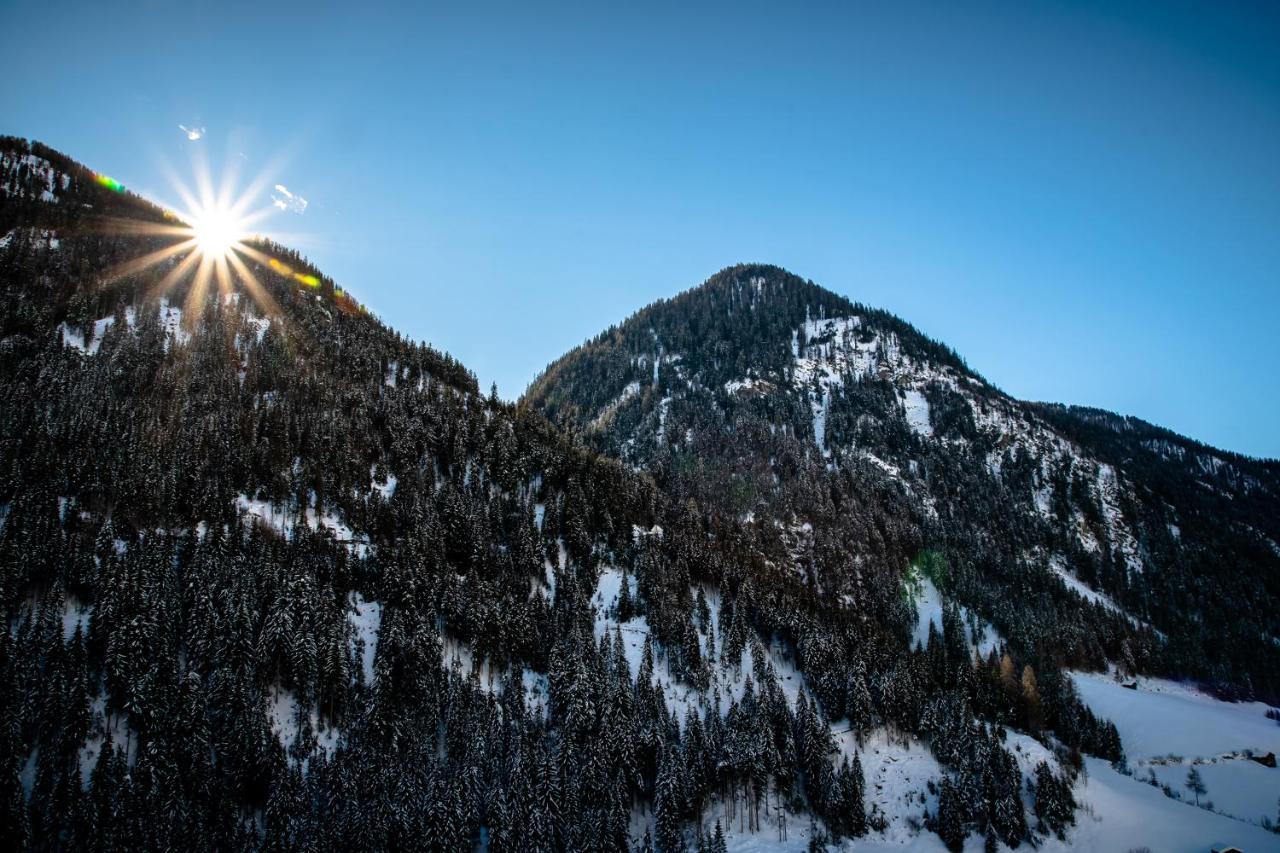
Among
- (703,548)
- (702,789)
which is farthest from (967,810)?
(703,548)

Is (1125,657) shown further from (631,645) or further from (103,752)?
(103,752)

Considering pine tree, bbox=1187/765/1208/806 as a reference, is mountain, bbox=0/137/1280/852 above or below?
above

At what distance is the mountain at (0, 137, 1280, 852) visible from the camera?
221 feet

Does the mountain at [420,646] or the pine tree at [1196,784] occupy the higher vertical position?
the mountain at [420,646]

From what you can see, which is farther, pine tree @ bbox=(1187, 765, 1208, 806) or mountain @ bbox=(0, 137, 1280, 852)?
pine tree @ bbox=(1187, 765, 1208, 806)

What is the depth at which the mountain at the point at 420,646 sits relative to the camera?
67500 mm

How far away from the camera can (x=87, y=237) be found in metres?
176

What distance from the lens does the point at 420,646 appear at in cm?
8756

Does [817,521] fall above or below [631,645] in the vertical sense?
above

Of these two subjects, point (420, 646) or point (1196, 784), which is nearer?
point (420, 646)

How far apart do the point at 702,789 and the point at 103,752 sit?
6927 cm

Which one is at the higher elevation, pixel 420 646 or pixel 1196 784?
pixel 420 646

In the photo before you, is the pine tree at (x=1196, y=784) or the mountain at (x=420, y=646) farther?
the pine tree at (x=1196, y=784)

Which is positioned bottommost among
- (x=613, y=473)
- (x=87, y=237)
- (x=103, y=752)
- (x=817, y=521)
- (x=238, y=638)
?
(x=103, y=752)
